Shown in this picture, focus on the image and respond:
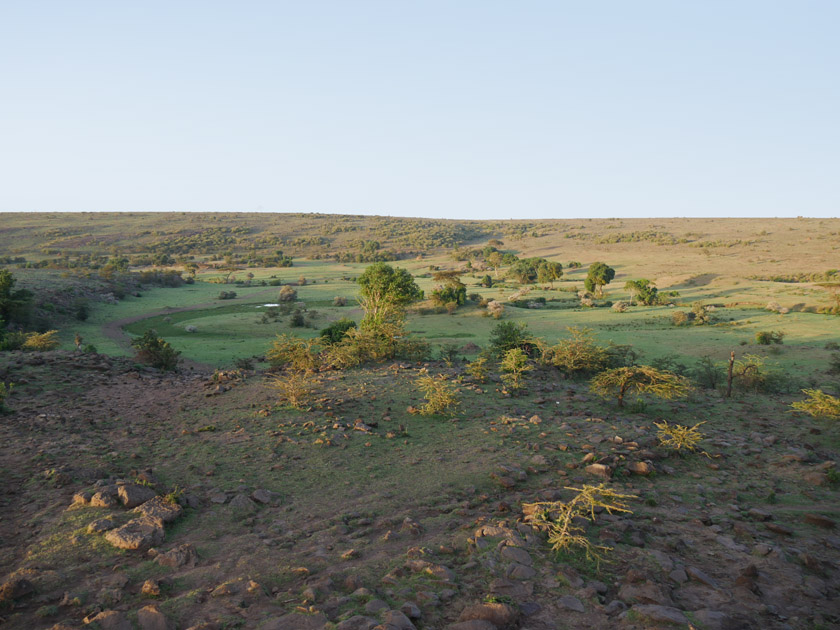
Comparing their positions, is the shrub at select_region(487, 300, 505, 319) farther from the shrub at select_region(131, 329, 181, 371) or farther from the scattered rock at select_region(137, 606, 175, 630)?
the scattered rock at select_region(137, 606, 175, 630)

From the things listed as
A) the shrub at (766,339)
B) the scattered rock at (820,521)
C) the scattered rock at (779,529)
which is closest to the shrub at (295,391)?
the scattered rock at (779,529)

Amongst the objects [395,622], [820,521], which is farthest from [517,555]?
[820,521]

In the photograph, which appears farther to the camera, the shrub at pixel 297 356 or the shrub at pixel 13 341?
the shrub at pixel 13 341

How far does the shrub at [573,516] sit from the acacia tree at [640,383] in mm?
5427

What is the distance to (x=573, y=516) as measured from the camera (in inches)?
244

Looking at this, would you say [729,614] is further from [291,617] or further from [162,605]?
[162,605]

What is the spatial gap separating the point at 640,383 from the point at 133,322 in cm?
3049

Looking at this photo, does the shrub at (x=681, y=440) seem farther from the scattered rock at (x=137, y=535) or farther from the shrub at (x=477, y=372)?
the scattered rock at (x=137, y=535)

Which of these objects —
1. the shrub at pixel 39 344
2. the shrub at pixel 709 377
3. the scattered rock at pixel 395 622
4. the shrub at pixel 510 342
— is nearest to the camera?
the scattered rock at pixel 395 622

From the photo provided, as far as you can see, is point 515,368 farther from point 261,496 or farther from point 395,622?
point 395,622

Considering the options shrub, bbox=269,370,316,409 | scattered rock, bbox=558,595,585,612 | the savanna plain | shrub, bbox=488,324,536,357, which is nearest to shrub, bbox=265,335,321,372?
the savanna plain

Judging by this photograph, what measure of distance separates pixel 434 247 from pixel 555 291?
4896 centimetres

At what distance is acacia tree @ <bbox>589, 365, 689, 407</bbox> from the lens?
1180 cm

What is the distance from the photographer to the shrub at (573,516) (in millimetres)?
5598
